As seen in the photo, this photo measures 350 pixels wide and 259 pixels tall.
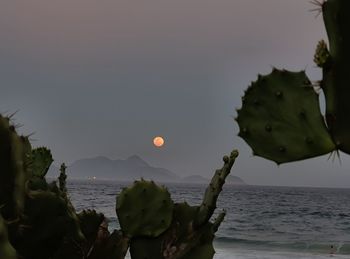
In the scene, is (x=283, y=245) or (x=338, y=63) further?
(x=283, y=245)

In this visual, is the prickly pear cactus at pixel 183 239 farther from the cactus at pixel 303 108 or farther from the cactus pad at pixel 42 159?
the cactus pad at pixel 42 159

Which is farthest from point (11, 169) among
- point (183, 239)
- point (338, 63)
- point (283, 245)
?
point (283, 245)

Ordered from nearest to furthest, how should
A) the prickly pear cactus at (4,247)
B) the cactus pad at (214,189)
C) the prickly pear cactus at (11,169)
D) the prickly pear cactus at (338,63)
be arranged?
1. the prickly pear cactus at (4,247)
2. the prickly pear cactus at (11,169)
3. the prickly pear cactus at (338,63)
4. the cactus pad at (214,189)

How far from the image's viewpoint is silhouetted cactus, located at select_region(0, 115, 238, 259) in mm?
1903

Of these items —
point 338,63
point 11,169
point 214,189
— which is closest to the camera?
point 11,169

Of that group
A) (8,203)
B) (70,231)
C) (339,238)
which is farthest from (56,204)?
(339,238)

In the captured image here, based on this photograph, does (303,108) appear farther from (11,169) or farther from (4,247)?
(4,247)

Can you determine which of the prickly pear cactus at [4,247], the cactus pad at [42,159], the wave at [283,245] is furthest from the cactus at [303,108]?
the wave at [283,245]

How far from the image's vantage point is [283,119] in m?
2.61

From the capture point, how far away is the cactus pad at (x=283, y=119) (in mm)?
2496

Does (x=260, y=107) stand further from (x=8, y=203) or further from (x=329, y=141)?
(x=8, y=203)

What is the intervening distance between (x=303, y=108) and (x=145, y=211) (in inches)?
52.8

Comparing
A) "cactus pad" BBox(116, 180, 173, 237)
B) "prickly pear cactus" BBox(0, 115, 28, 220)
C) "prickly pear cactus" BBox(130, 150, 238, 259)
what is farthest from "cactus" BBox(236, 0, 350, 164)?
"prickly pear cactus" BBox(0, 115, 28, 220)

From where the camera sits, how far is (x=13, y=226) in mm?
2125
